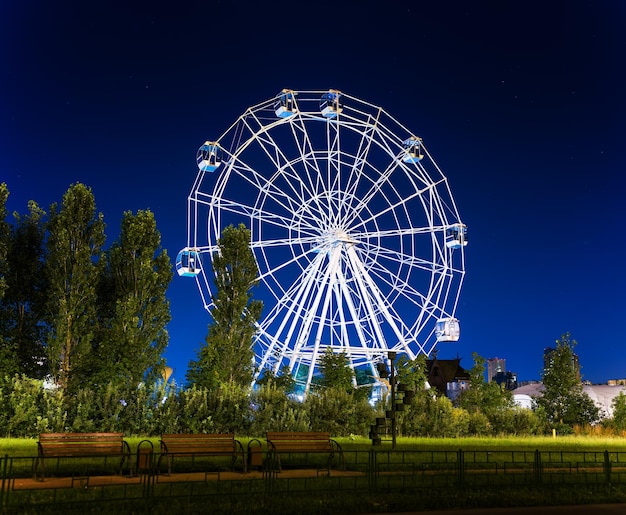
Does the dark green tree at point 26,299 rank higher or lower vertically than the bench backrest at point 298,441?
higher

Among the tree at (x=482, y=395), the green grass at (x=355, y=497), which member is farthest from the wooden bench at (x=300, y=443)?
the tree at (x=482, y=395)

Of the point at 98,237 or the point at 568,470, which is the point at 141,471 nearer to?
the point at 568,470

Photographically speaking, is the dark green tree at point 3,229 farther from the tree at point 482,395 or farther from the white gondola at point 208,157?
the tree at point 482,395

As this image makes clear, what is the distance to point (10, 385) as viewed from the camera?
25.5m

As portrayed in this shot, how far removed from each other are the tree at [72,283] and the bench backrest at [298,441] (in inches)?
519

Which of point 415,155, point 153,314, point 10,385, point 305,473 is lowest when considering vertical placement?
point 305,473

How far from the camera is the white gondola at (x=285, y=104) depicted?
3838 cm

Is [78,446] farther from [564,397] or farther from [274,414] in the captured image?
[564,397]

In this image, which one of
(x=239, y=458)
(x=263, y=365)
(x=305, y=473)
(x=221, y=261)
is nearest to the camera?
(x=305, y=473)

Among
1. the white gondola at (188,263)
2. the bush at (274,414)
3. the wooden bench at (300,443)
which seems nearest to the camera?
the wooden bench at (300,443)

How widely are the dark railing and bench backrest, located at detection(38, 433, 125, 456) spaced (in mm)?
395

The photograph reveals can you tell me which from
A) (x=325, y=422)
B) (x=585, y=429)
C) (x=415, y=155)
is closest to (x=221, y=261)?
(x=325, y=422)

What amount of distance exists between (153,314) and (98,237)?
4.00m

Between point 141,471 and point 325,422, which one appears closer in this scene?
point 141,471
